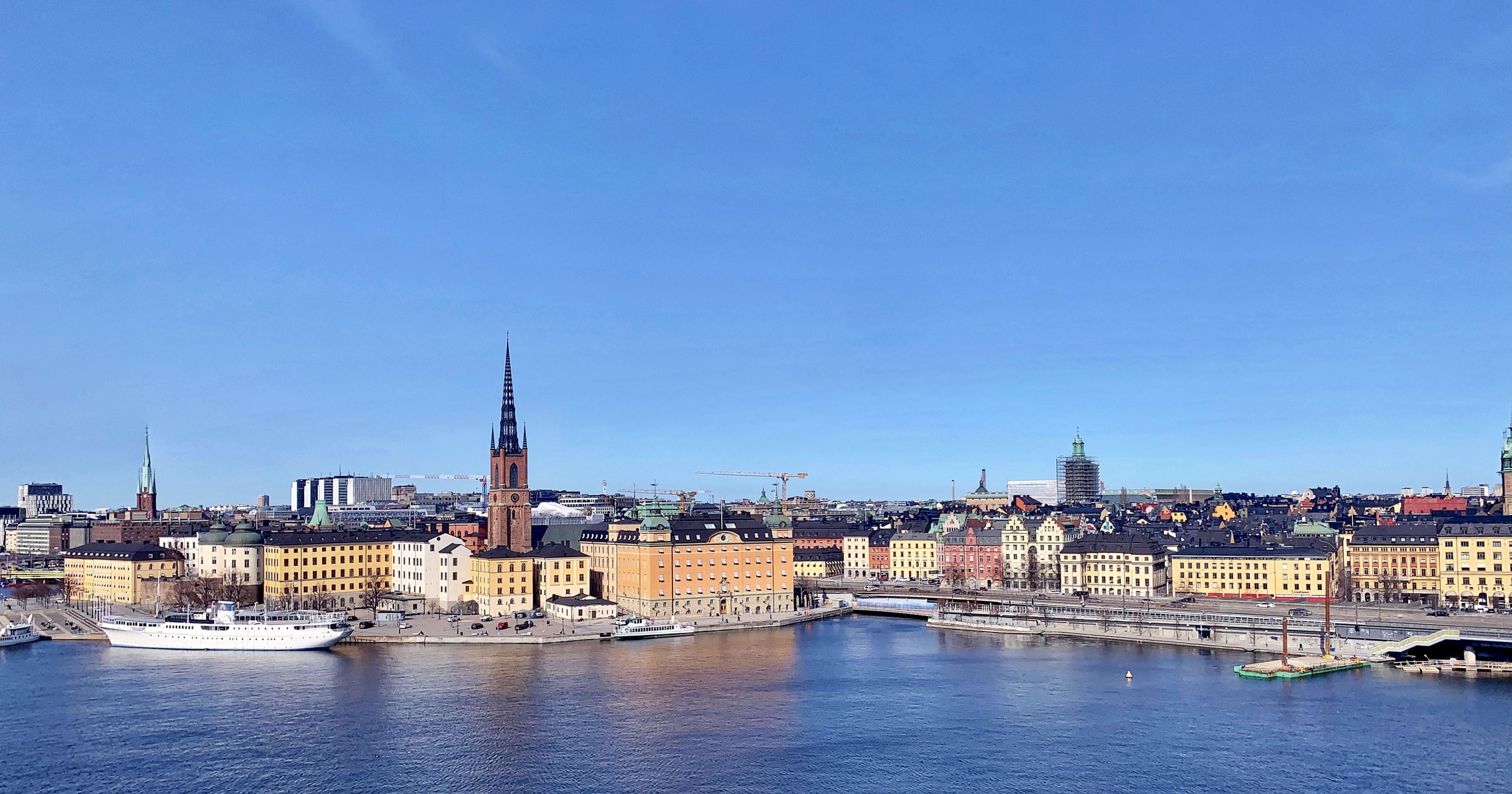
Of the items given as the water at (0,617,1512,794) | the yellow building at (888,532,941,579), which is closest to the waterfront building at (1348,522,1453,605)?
the water at (0,617,1512,794)

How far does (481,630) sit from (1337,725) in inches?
1986

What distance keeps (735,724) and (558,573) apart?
1762 inches

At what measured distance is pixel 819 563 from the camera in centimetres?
13762

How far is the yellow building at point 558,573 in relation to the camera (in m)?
95.1

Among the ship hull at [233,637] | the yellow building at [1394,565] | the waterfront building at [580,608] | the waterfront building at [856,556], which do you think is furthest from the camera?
the waterfront building at [856,556]

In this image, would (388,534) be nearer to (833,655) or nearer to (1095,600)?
(833,655)

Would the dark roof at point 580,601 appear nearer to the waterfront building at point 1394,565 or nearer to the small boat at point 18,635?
the small boat at point 18,635

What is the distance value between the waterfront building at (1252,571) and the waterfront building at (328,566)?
195ft

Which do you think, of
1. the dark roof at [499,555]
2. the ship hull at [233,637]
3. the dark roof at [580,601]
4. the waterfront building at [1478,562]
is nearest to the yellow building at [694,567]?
the dark roof at [580,601]

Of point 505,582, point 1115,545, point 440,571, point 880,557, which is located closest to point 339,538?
point 440,571

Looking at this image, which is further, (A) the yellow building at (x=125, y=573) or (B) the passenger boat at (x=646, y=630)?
(A) the yellow building at (x=125, y=573)

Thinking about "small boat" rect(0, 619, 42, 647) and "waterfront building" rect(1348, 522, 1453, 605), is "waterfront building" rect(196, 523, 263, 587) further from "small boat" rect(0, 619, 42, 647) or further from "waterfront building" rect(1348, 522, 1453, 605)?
"waterfront building" rect(1348, 522, 1453, 605)

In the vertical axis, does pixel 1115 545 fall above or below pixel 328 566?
above

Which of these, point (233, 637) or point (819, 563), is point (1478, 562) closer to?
point (819, 563)
